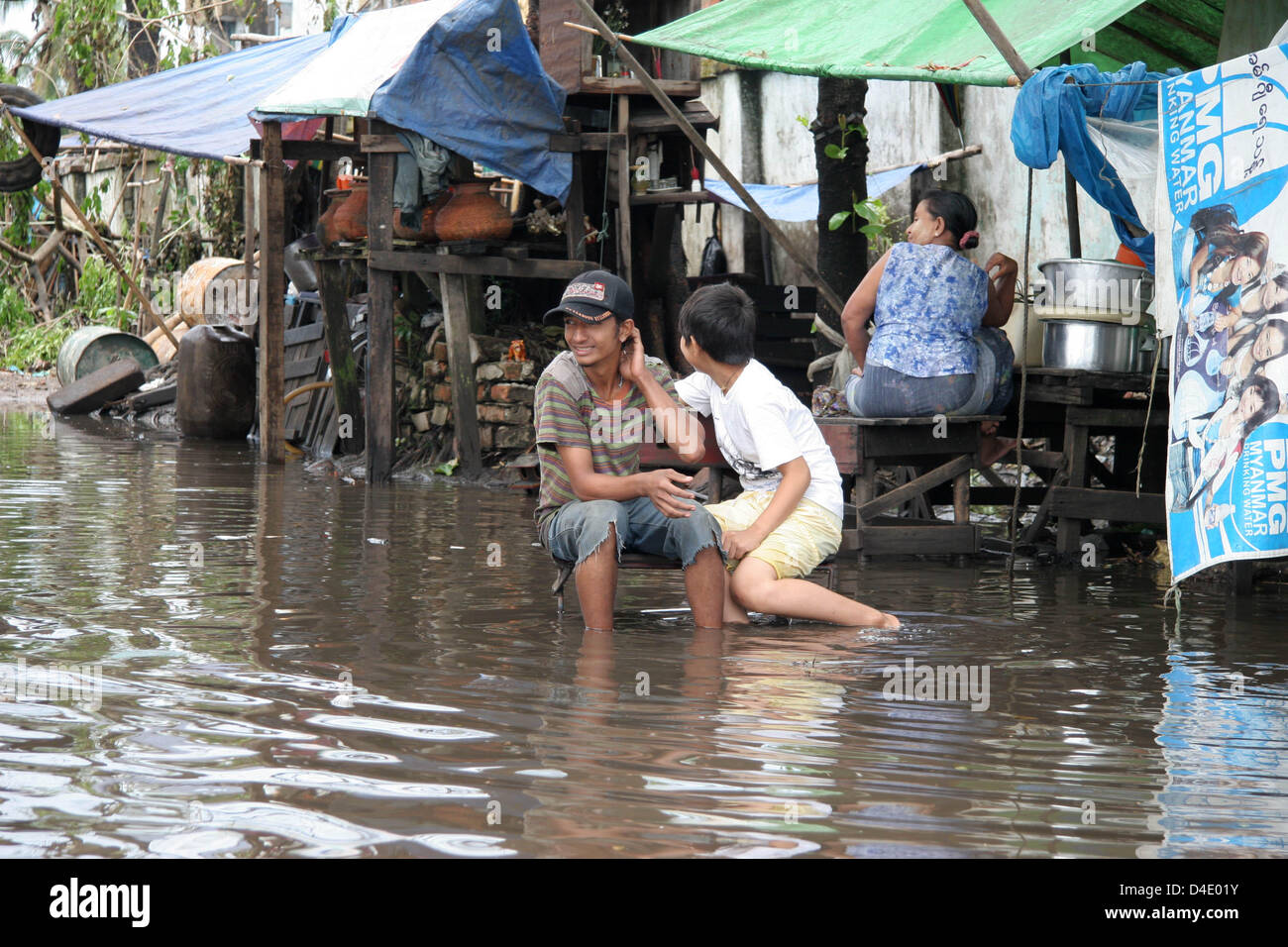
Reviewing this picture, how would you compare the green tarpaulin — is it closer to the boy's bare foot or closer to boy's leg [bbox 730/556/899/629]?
the boy's bare foot

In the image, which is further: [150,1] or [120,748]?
[150,1]

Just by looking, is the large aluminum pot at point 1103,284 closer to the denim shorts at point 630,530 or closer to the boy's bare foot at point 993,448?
the boy's bare foot at point 993,448

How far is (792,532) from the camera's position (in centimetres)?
545

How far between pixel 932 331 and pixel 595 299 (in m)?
2.61

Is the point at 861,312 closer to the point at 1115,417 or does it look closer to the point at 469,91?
the point at 1115,417

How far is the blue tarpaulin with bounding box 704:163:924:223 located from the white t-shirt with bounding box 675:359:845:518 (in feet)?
21.6

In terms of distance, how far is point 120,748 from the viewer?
351 centimetres

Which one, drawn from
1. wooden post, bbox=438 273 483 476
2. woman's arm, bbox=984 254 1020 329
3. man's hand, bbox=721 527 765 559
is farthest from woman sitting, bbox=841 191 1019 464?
wooden post, bbox=438 273 483 476

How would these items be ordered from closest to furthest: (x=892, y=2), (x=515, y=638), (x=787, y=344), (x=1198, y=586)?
(x=515, y=638)
(x=1198, y=586)
(x=892, y=2)
(x=787, y=344)

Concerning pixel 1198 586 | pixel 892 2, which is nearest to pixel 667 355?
pixel 892 2

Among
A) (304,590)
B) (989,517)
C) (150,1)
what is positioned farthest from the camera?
(150,1)
